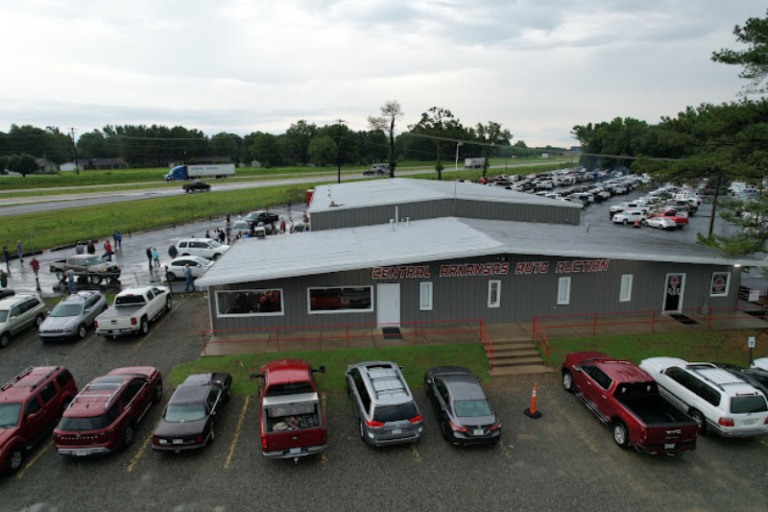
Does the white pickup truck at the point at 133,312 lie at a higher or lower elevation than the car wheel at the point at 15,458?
higher

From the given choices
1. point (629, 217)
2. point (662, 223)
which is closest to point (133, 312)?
point (662, 223)

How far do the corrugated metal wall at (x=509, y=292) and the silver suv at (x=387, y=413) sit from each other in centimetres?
671

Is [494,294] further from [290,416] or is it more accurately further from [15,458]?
[15,458]

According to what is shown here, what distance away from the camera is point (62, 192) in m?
76.2

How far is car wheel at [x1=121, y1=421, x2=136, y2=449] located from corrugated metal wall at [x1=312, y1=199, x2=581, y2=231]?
15.2 metres

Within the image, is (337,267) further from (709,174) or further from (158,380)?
(709,174)

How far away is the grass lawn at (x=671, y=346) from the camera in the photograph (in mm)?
18016

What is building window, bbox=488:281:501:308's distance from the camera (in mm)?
19984

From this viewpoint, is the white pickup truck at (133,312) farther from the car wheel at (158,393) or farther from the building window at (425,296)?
the building window at (425,296)

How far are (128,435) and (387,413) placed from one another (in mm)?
7065

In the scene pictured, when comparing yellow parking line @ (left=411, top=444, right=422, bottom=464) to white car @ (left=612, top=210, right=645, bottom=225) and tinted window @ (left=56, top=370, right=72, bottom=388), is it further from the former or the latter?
white car @ (left=612, top=210, right=645, bottom=225)

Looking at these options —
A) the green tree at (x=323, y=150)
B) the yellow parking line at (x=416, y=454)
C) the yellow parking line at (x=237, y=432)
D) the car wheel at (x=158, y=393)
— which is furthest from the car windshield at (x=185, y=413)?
the green tree at (x=323, y=150)

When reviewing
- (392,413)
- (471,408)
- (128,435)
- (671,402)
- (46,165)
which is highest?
(46,165)

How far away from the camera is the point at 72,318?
1986 centimetres
